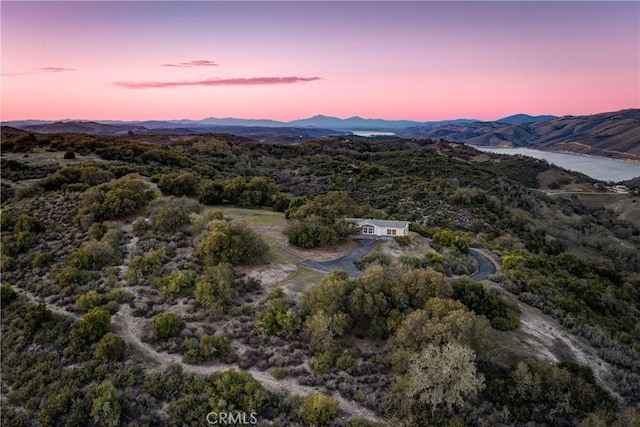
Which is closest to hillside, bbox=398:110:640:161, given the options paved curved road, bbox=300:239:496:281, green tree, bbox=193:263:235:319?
paved curved road, bbox=300:239:496:281

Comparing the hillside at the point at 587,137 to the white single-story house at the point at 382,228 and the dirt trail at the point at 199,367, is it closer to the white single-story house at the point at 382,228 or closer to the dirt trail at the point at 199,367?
the white single-story house at the point at 382,228

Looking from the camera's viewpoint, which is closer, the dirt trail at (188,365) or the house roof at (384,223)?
the dirt trail at (188,365)

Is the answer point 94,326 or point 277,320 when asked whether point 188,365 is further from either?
point 94,326

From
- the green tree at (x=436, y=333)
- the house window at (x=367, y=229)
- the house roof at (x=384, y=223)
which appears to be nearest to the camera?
the green tree at (x=436, y=333)

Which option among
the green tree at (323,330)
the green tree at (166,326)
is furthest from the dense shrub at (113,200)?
the green tree at (323,330)

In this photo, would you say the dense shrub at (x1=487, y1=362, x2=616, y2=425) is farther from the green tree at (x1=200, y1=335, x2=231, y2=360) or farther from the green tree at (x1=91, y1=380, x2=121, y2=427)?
the green tree at (x1=91, y1=380, x2=121, y2=427)

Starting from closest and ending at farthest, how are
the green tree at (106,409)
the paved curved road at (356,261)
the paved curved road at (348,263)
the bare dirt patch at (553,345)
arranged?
the green tree at (106,409), the bare dirt patch at (553,345), the paved curved road at (348,263), the paved curved road at (356,261)
